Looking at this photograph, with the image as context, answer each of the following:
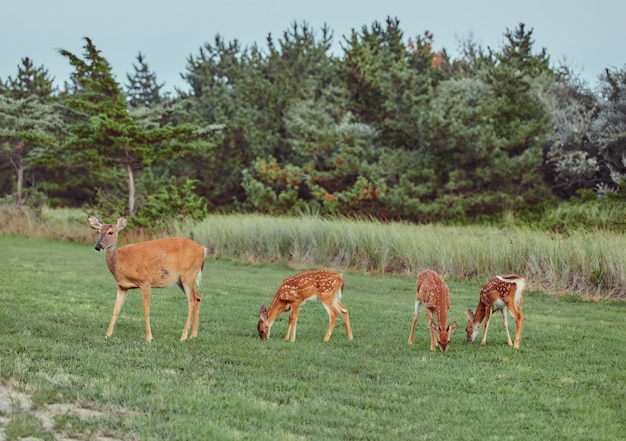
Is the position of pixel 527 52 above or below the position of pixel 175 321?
above

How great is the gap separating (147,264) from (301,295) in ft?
5.96

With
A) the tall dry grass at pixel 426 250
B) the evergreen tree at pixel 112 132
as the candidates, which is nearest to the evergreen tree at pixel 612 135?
the tall dry grass at pixel 426 250

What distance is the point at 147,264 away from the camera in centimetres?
849

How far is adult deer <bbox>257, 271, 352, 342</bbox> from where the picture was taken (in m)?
8.92

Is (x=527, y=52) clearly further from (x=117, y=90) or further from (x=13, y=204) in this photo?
(x=13, y=204)

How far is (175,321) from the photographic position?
10289 mm

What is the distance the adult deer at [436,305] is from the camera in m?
8.37

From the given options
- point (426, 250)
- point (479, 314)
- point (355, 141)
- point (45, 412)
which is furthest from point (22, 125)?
point (45, 412)

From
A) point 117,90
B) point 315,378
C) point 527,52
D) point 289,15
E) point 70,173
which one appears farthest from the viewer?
point 289,15

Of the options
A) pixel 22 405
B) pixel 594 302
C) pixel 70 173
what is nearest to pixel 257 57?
pixel 70 173

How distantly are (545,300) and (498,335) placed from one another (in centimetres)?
423

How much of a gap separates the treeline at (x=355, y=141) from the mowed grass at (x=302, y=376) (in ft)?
50.8

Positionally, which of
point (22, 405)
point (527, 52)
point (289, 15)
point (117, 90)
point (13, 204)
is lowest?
point (22, 405)

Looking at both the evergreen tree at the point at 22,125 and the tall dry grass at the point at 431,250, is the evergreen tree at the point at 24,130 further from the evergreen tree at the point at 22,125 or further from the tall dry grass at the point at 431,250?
the tall dry grass at the point at 431,250
